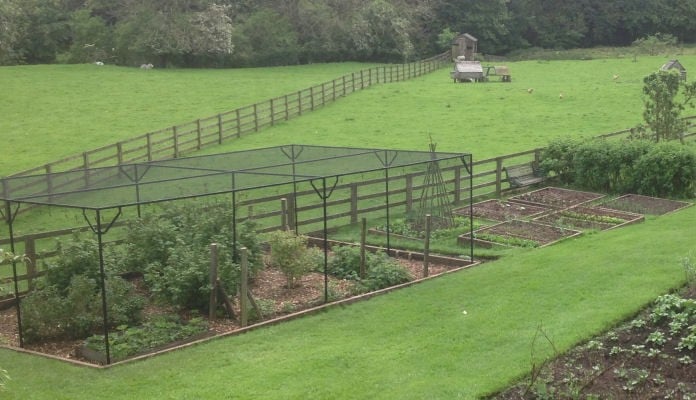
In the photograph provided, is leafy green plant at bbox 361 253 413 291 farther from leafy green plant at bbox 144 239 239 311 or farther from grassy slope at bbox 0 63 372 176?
grassy slope at bbox 0 63 372 176

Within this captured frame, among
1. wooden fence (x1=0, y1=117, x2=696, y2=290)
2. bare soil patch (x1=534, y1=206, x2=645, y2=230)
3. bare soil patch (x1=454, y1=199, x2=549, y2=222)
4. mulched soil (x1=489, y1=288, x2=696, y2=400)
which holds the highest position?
wooden fence (x1=0, y1=117, x2=696, y2=290)

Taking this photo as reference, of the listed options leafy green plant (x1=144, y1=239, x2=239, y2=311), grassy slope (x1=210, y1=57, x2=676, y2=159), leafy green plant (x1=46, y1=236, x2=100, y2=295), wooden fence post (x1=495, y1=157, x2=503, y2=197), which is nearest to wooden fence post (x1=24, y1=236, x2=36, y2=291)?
leafy green plant (x1=46, y1=236, x2=100, y2=295)

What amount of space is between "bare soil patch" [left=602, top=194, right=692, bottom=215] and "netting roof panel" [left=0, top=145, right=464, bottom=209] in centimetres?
657

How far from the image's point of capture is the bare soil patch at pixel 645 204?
21003 mm

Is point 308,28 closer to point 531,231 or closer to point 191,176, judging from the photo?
point 531,231

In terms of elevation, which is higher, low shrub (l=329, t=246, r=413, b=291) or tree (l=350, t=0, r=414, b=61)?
tree (l=350, t=0, r=414, b=61)

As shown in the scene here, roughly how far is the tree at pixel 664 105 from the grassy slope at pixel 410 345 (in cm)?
1138

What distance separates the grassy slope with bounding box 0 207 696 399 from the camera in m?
10.4

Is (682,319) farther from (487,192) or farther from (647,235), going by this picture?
(487,192)

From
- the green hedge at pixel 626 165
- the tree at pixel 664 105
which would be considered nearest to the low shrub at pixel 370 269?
the green hedge at pixel 626 165

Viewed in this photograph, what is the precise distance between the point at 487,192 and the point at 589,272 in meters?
9.01

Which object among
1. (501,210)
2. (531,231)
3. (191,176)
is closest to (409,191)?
(501,210)

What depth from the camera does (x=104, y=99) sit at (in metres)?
43.3

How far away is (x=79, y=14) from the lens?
60.9 meters
